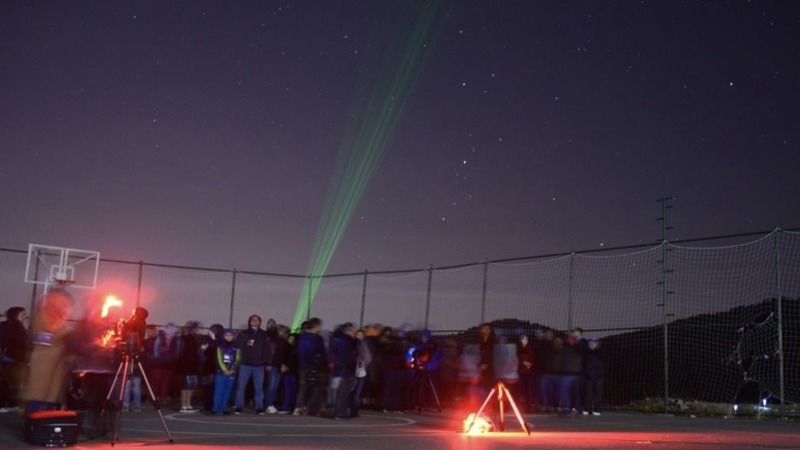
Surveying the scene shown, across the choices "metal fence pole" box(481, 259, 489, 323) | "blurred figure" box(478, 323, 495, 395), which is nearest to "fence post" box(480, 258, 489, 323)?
"metal fence pole" box(481, 259, 489, 323)

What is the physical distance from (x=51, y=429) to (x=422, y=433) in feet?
17.8

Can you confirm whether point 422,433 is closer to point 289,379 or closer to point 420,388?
point 289,379

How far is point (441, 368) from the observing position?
21.9m

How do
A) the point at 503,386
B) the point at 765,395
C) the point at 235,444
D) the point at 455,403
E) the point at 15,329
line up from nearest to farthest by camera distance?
the point at 235,444 → the point at 503,386 → the point at 15,329 → the point at 765,395 → the point at 455,403

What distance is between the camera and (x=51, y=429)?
1066 cm

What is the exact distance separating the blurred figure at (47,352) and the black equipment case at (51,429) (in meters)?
0.24

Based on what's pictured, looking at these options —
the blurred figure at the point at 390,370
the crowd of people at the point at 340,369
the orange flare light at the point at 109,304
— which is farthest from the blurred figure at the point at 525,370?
the orange flare light at the point at 109,304

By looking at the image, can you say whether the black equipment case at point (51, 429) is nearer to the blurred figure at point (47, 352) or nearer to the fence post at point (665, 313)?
the blurred figure at point (47, 352)

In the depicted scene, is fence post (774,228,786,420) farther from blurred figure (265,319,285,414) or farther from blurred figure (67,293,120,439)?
blurred figure (67,293,120,439)

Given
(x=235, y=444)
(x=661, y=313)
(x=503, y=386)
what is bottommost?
(x=235, y=444)

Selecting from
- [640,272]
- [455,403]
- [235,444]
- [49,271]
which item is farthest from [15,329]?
[640,272]

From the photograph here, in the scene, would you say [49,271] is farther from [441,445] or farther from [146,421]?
[441,445]

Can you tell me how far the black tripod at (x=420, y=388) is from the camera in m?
20.0

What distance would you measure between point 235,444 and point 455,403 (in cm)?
1137
